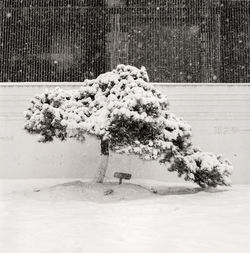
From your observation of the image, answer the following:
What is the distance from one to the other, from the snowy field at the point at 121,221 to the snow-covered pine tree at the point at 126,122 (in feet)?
2.78

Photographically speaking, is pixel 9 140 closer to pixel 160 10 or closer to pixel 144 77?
pixel 144 77

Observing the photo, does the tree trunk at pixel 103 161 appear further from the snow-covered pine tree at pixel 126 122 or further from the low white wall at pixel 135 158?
the low white wall at pixel 135 158

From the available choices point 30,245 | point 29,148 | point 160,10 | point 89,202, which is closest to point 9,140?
point 29,148

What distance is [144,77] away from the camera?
36.9 ft

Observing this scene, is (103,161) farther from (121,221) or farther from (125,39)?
(125,39)

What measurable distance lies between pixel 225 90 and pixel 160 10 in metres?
3.79

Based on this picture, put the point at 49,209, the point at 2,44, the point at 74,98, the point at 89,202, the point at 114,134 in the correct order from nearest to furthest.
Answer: the point at 49,209 < the point at 89,202 < the point at 114,134 < the point at 74,98 < the point at 2,44

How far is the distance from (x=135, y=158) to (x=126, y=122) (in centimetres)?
434

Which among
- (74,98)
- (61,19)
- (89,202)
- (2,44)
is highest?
(61,19)

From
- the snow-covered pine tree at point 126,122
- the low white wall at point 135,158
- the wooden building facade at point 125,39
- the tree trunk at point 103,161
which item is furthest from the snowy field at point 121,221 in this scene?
the wooden building facade at point 125,39


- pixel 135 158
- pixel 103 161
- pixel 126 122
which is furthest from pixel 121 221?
pixel 135 158

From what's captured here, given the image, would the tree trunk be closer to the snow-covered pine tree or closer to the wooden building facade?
the snow-covered pine tree

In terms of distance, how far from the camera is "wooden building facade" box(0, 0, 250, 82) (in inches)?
598

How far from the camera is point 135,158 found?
553 inches
